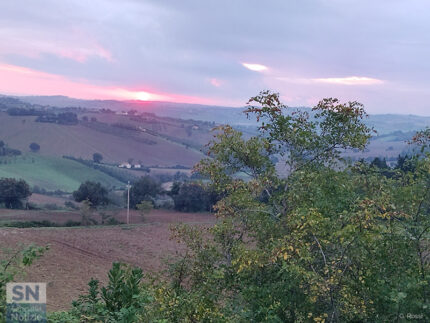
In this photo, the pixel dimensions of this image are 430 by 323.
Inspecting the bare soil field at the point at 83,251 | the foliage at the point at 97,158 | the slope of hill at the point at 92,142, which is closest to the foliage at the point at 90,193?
the bare soil field at the point at 83,251

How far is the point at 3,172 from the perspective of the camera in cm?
7181

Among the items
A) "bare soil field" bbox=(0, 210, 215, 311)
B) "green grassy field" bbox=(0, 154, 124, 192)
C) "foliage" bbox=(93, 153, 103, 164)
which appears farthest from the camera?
"foliage" bbox=(93, 153, 103, 164)

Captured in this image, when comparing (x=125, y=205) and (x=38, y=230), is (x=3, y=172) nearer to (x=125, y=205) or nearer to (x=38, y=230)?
(x=125, y=205)

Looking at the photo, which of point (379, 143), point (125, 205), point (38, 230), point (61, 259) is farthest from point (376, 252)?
point (379, 143)

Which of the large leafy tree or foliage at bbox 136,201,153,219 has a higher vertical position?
the large leafy tree

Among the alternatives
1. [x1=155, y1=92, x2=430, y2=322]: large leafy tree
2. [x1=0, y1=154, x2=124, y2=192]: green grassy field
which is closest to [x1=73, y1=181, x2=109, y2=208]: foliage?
[x1=0, y1=154, x2=124, y2=192]: green grassy field

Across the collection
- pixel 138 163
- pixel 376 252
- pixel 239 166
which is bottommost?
pixel 138 163

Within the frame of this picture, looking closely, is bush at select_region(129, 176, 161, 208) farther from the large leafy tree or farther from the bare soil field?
the large leafy tree

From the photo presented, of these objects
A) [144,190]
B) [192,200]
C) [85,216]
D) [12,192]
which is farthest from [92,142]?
[85,216]

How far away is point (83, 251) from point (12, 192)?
2407 centimetres

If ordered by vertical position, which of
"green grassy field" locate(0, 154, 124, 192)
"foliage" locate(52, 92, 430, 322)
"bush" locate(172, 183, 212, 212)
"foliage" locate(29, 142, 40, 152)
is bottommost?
"green grassy field" locate(0, 154, 124, 192)

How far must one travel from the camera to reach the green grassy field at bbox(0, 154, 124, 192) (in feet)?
251

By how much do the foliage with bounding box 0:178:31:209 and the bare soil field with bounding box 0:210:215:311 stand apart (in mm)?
8278

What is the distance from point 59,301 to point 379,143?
148 metres
